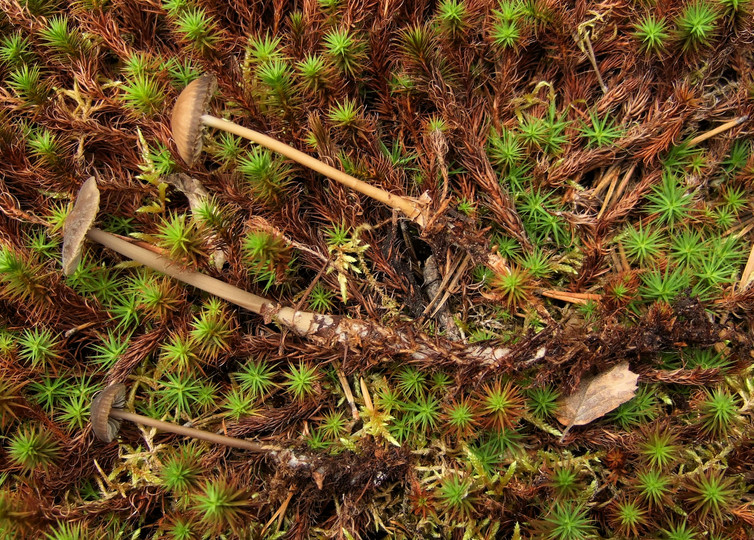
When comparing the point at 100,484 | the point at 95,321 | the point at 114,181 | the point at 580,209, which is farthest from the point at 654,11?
the point at 100,484

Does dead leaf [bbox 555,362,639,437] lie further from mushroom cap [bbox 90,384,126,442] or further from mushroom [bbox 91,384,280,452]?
mushroom cap [bbox 90,384,126,442]

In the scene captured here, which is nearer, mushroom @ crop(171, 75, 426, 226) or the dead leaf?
the dead leaf

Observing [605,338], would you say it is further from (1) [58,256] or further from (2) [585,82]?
(1) [58,256]

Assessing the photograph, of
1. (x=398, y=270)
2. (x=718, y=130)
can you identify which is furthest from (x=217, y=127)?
(x=718, y=130)

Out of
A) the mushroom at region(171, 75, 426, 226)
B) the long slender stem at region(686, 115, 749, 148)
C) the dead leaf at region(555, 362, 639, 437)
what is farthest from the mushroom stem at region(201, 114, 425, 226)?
the long slender stem at region(686, 115, 749, 148)

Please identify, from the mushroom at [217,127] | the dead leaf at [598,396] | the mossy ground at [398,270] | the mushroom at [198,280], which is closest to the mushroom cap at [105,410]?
the mossy ground at [398,270]

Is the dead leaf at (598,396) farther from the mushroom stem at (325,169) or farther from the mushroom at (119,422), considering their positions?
the mushroom at (119,422)
